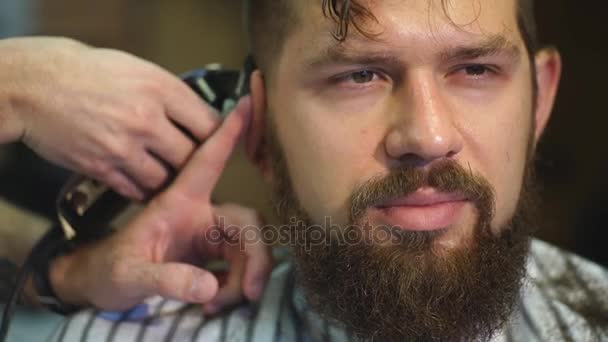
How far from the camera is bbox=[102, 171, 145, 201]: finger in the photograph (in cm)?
91

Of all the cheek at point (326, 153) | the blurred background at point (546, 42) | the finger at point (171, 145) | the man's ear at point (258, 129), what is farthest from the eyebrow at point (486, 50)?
the blurred background at point (546, 42)

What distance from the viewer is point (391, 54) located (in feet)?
2.50

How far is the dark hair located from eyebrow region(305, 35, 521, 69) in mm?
19

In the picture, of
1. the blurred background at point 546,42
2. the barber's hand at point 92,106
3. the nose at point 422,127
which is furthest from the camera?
the blurred background at point 546,42

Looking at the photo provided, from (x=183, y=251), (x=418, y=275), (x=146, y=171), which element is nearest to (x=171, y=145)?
(x=146, y=171)

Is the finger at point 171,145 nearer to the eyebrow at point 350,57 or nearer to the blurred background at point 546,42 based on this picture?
the eyebrow at point 350,57

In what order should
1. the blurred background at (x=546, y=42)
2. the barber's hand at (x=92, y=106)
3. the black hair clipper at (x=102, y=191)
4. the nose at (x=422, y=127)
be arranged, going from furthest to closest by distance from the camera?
the blurred background at (x=546, y=42), the black hair clipper at (x=102, y=191), the barber's hand at (x=92, y=106), the nose at (x=422, y=127)

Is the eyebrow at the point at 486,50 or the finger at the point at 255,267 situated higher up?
the eyebrow at the point at 486,50

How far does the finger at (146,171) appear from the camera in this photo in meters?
0.90

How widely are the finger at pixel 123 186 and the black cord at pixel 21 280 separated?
14 cm

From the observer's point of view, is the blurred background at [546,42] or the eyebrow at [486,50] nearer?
the eyebrow at [486,50]

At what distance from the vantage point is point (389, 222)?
2.57 ft

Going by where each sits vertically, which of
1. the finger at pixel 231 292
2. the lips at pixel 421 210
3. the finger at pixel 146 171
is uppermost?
the lips at pixel 421 210

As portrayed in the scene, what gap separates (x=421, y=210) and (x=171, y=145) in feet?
1.20
